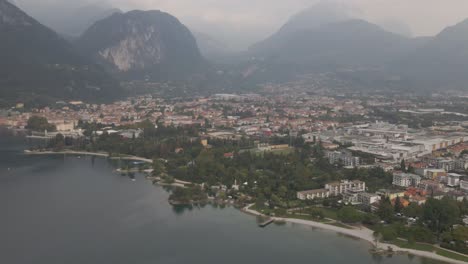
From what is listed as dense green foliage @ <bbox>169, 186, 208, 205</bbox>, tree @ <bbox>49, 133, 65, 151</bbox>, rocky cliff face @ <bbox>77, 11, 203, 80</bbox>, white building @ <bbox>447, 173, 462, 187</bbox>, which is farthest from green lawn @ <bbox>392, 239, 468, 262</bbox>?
rocky cliff face @ <bbox>77, 11, 203, 80</bbox>

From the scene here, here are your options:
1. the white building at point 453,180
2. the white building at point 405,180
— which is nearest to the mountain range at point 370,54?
the white building at point 453,180

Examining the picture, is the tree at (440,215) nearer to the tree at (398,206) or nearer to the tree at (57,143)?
the tree at (398,206)

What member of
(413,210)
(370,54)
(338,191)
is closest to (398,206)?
(413,210)

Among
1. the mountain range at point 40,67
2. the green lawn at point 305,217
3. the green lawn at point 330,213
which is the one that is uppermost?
the mountain range at point 40,67

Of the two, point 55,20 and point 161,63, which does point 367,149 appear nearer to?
point 161,63

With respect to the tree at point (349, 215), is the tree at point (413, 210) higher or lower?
higher

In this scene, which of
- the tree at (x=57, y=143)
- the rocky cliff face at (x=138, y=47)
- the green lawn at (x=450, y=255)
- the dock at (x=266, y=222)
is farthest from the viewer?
the rocky cliff face at (x=138, y=47)
